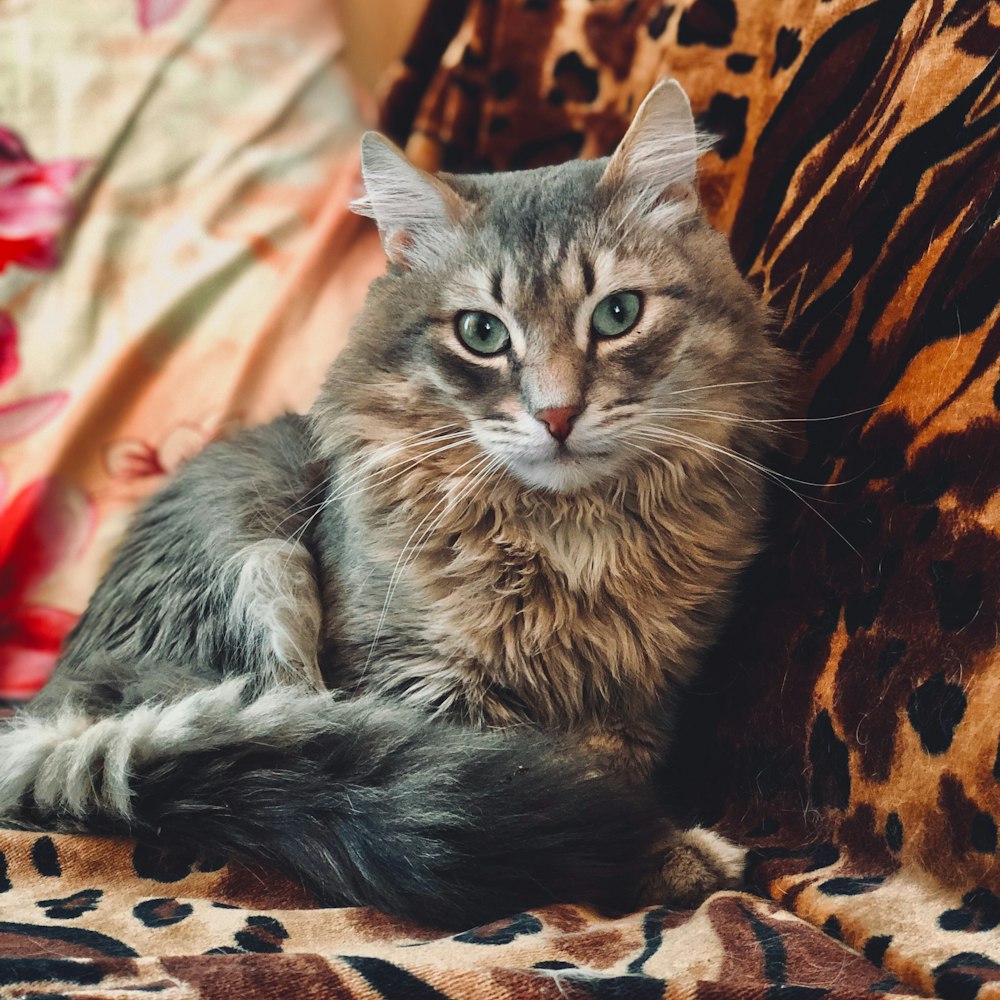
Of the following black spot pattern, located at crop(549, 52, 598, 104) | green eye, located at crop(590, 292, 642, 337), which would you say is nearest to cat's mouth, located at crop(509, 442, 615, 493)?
green eye, located at crop(590, 292, 642, 337)

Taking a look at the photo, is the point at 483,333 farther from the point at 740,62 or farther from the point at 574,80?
the point at 574,80

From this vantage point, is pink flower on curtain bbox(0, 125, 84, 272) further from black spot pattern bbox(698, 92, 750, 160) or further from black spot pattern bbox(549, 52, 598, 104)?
black spot pattern bbox(698, 92, 750, 160)

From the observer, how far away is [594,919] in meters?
0.94

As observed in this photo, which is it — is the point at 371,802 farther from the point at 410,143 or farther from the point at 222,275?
the point at 410,143

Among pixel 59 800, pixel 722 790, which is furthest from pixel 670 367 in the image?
pixel 59 800

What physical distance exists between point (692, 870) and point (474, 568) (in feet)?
1.36

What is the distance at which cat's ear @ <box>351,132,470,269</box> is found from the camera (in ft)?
3.99

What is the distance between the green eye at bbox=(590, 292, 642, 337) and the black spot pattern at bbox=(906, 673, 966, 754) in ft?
1.63

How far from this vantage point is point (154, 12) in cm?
200

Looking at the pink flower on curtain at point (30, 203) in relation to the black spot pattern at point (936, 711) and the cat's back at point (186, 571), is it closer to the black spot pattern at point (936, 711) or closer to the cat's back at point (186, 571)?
the cat's back at point (186, 571)

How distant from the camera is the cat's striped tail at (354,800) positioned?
36.4 inches

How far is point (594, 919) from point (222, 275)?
1.47 meters

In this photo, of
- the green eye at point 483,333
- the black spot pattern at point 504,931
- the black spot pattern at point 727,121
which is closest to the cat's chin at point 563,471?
the green eye at point 483,333

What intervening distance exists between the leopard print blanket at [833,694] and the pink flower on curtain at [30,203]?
1264 millimetres
